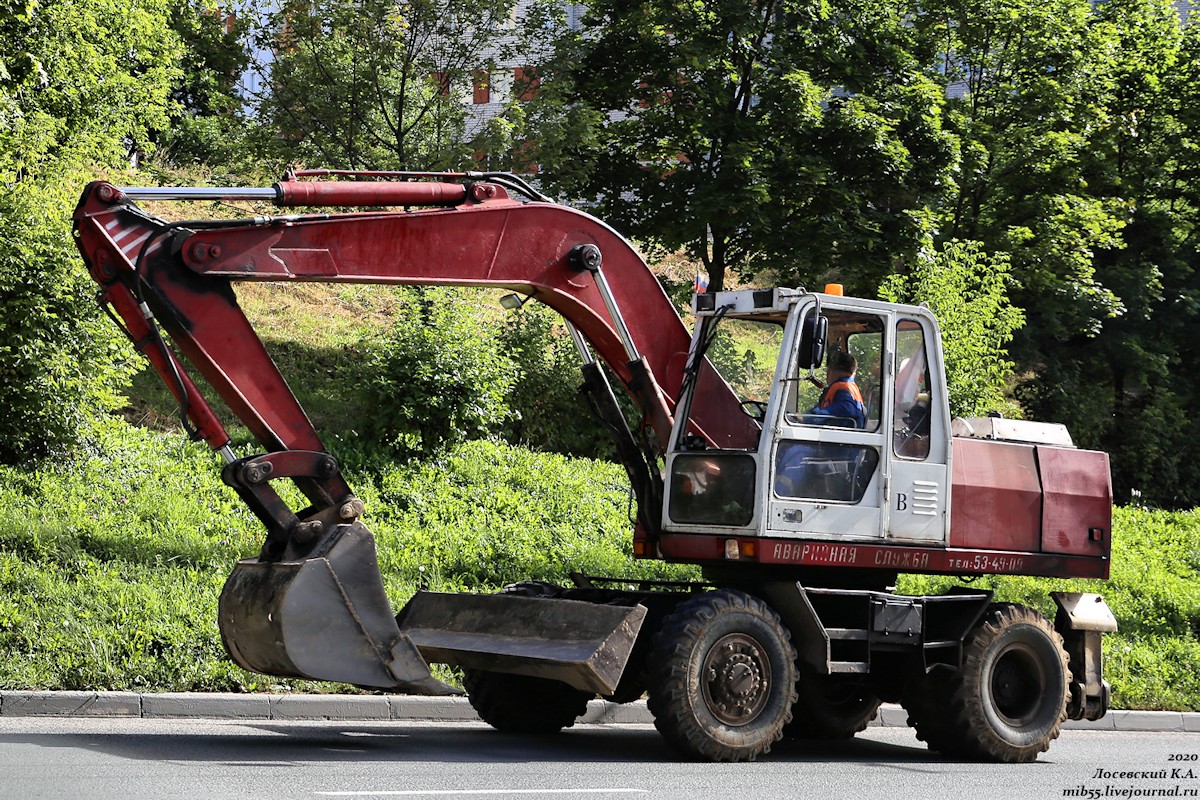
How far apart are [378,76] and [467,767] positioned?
16.7 meters

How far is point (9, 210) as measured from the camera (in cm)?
1605

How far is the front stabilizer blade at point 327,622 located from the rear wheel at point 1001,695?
4.12 m

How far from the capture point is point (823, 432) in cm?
1023

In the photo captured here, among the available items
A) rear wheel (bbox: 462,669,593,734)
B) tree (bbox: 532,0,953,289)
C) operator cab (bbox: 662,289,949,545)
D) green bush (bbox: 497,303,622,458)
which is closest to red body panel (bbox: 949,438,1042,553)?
operator cab (bbox: 662,289,949,545)

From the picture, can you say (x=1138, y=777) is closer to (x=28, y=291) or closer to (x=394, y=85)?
(x=28, y=291)

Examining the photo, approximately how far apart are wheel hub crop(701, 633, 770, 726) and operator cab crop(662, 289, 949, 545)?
826mm

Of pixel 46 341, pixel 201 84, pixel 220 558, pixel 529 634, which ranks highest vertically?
pixel 201 84

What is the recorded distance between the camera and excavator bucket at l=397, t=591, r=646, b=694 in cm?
917

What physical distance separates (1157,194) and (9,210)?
26338 millimetres

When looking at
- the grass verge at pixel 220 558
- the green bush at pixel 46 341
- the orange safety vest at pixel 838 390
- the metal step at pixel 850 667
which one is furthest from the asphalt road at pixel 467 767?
the green bush at pixel 46 341

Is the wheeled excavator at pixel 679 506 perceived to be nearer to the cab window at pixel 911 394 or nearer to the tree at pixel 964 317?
the cab window at pixel 911 394

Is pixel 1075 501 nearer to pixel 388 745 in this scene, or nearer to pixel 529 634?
pixel 529 634

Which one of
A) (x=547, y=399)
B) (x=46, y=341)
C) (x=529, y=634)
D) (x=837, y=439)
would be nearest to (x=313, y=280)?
(x=529, y=634)

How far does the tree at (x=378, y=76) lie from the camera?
76.0 feet
